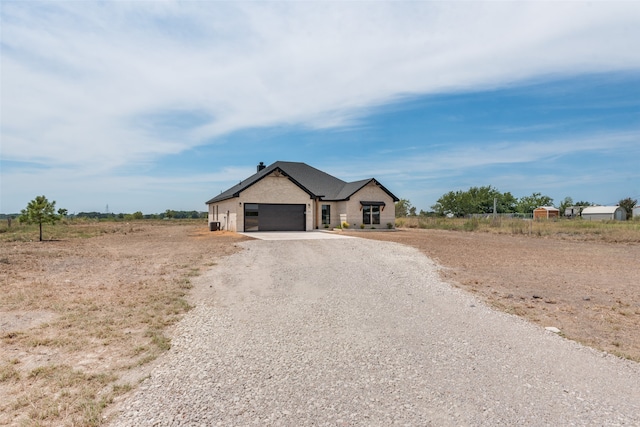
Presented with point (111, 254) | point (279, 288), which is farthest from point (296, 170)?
point (279, 288)

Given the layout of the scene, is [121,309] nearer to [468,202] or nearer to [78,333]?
[78,333]

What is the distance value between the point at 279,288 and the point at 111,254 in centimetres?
1000

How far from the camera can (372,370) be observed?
4.35 metres

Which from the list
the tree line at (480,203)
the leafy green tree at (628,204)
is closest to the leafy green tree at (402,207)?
the tree line at (480,203)

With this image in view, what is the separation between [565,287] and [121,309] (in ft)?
33.4

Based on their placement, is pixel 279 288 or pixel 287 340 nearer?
pixel 287 340

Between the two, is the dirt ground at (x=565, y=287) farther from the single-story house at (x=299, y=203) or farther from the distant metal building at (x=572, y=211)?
the distant metal building at (x=572, y=211)

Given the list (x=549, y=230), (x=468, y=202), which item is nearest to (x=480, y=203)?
(x=468, y=202)

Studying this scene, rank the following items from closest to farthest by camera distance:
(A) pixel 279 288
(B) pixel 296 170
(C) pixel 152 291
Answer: (C) pixel 152 291, (A) pixel 279 288, (B) pixel 296 170

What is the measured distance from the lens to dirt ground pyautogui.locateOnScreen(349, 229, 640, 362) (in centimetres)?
614

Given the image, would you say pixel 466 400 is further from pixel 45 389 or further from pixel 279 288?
pixel 279 288

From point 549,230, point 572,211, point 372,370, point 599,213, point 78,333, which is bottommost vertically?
point 372,370

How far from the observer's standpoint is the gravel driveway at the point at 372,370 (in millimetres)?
3408

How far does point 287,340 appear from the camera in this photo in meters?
5.35
